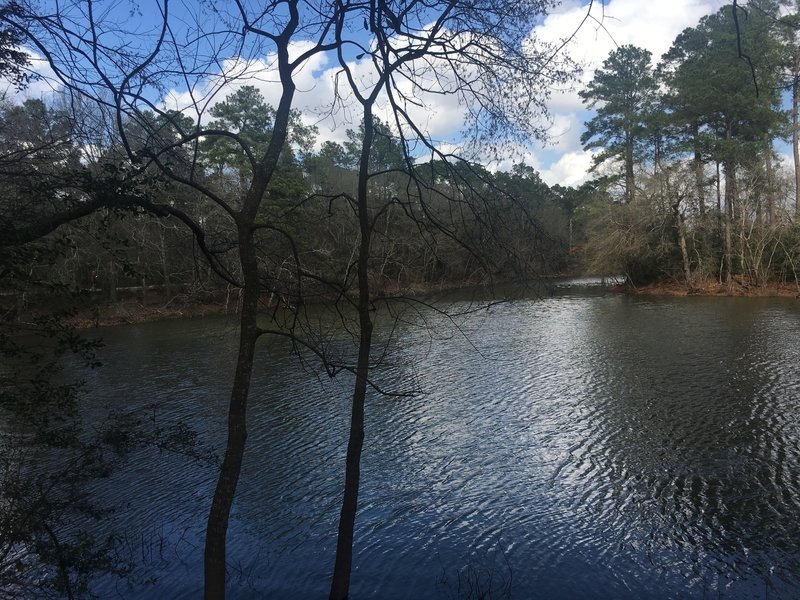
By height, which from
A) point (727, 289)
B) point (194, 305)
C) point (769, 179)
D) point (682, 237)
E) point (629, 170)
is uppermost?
point (629, 170)

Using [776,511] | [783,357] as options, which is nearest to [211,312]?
[783,357]

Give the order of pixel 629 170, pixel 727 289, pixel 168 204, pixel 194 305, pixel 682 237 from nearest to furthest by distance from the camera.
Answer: pixel 168 204 → pixel 194 305 → pixel 727 289 → pixel 682 237 → pixel 629 170

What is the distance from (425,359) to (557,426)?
6.60 m

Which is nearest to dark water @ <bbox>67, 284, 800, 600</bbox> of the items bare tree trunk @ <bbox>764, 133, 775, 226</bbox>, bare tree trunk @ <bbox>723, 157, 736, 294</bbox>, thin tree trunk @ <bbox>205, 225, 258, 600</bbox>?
thin tree trunk @ <bbox>205, 225, 258, 600</bbox>

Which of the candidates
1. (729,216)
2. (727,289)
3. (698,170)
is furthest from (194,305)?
(729,216)

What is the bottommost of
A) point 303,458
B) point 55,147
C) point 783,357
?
point 303,458

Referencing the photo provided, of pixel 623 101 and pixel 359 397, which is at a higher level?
pixel 623 101

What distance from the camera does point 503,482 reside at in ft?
26.8

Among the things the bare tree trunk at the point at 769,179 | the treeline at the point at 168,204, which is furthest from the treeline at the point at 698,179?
the treeline at the point at 168,204

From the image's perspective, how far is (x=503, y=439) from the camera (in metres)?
9.86

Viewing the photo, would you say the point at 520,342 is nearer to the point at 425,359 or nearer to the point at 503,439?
the point at 425,359

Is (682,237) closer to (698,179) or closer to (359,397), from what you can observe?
(698,179)

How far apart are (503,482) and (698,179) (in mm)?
28639

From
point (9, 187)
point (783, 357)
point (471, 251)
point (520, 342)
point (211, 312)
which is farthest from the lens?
point (211, 312)
